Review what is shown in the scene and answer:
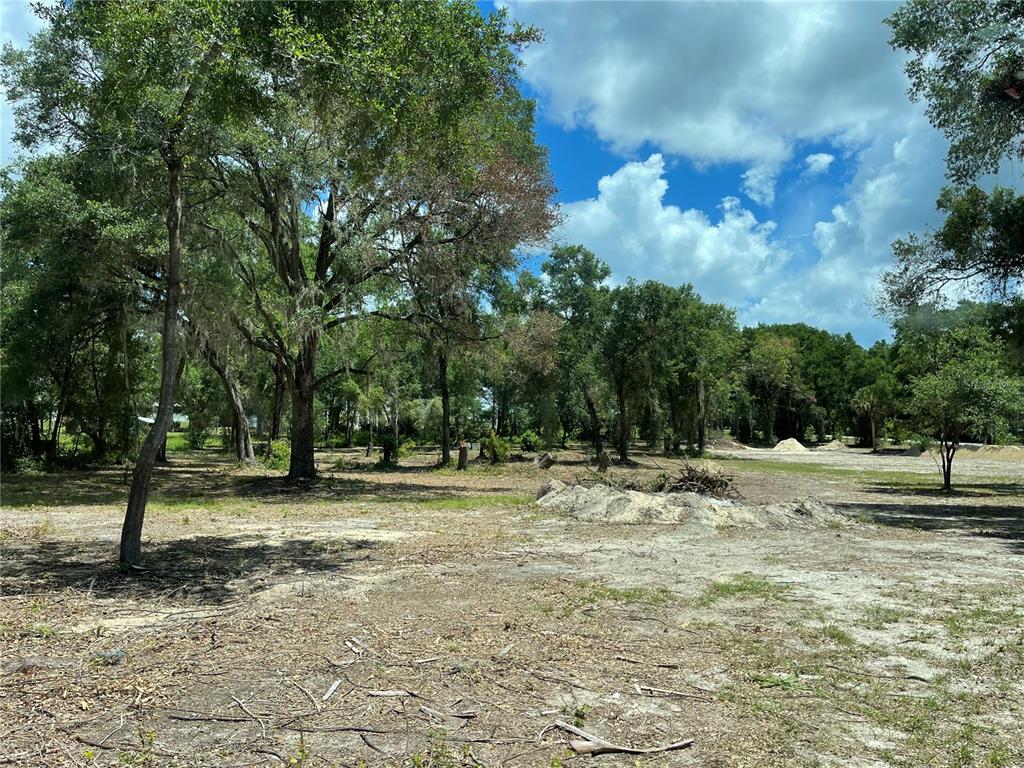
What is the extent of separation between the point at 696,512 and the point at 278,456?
63.4ft

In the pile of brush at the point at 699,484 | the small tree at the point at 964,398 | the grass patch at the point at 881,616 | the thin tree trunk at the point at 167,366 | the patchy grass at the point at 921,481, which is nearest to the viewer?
the grass patch at the point at 881,616

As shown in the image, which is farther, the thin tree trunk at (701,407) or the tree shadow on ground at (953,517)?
the thin tree trunk at (701,407)

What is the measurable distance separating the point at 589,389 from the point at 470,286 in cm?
1591

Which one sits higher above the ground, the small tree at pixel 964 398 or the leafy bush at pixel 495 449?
the small tree at pixel 964 398

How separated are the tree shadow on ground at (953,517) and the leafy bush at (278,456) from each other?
19.2m

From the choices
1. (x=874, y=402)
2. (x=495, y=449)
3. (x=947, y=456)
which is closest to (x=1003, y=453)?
(x=874, y=402)

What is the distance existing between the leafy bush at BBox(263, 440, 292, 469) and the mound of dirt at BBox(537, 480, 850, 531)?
16.0 metres

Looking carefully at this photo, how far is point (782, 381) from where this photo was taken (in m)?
59.0

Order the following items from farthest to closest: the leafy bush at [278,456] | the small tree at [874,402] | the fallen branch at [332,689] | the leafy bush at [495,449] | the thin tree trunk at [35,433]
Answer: the small tree at [874,402] < the leafy bush at [495,449] < the leafy bush at [278,456] < the thin tree trunk at [35,433] < the fallen branch at [332,689]

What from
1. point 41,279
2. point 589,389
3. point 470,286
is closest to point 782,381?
point 589,389

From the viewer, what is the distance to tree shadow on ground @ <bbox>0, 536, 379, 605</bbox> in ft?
22.0

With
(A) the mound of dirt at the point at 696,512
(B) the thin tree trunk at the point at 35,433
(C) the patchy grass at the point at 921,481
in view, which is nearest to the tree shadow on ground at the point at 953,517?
(A) the mound of dirt at the point at 696,512

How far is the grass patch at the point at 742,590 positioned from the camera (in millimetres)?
6795

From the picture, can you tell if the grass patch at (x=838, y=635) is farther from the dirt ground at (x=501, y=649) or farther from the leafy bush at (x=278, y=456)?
the leafy bush at (x=278, y=456)
